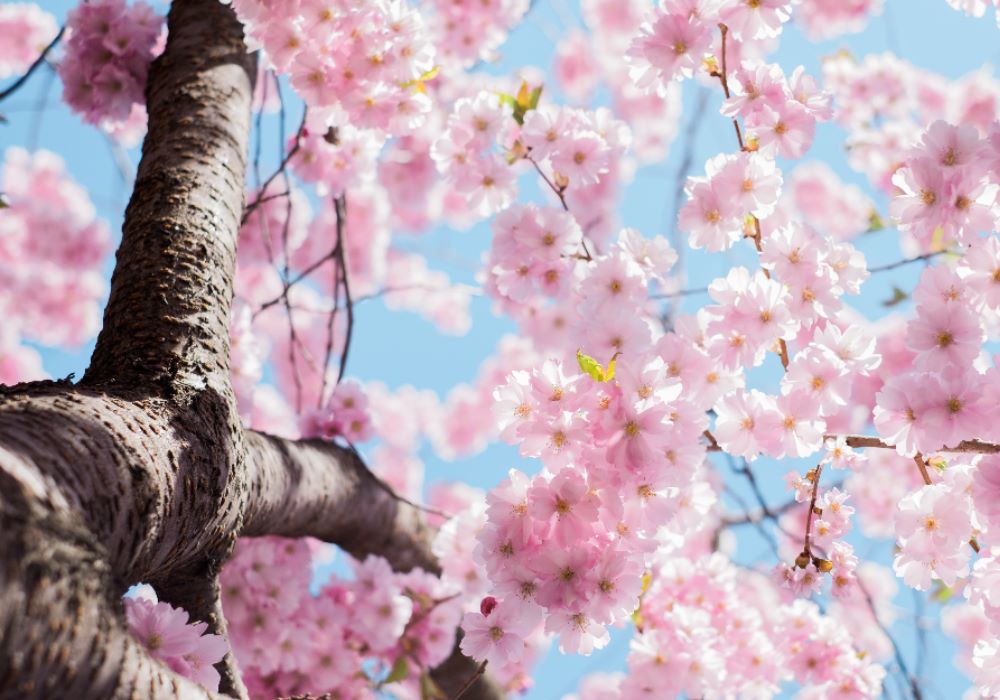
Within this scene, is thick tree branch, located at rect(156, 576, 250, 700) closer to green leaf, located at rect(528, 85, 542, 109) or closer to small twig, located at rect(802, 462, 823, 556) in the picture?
small twig, located at rect(802, 462, 823, 556)

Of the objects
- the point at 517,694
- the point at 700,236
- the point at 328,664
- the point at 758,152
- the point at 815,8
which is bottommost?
the point at 328,664

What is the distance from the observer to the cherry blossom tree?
1.00 meters

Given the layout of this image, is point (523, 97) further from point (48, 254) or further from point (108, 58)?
point (48, 254)

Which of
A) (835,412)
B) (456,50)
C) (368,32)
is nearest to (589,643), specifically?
(835,412)

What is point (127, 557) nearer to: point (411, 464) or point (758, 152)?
point (758, 152)

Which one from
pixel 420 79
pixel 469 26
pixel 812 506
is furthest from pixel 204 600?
pixel 469 26

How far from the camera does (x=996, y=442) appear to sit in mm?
1260

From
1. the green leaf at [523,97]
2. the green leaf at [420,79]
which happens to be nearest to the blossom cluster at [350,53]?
the green leaf at [420,79]

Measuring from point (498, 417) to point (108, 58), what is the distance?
1455 mm

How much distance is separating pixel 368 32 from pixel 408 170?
219 centimetres

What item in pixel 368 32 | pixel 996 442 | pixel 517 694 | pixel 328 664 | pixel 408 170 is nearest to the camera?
pixel 996 442

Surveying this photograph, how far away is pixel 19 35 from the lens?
4.71m

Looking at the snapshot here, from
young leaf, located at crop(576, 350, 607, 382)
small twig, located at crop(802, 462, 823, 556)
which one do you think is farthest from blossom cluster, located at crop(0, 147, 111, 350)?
small twig, located at crop(802, 462, 823, 556)

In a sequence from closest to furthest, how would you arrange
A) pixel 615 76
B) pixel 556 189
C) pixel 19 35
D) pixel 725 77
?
pixel 725 77 < pixel 556 189 < pixel 19 35 < pixel 615 76
